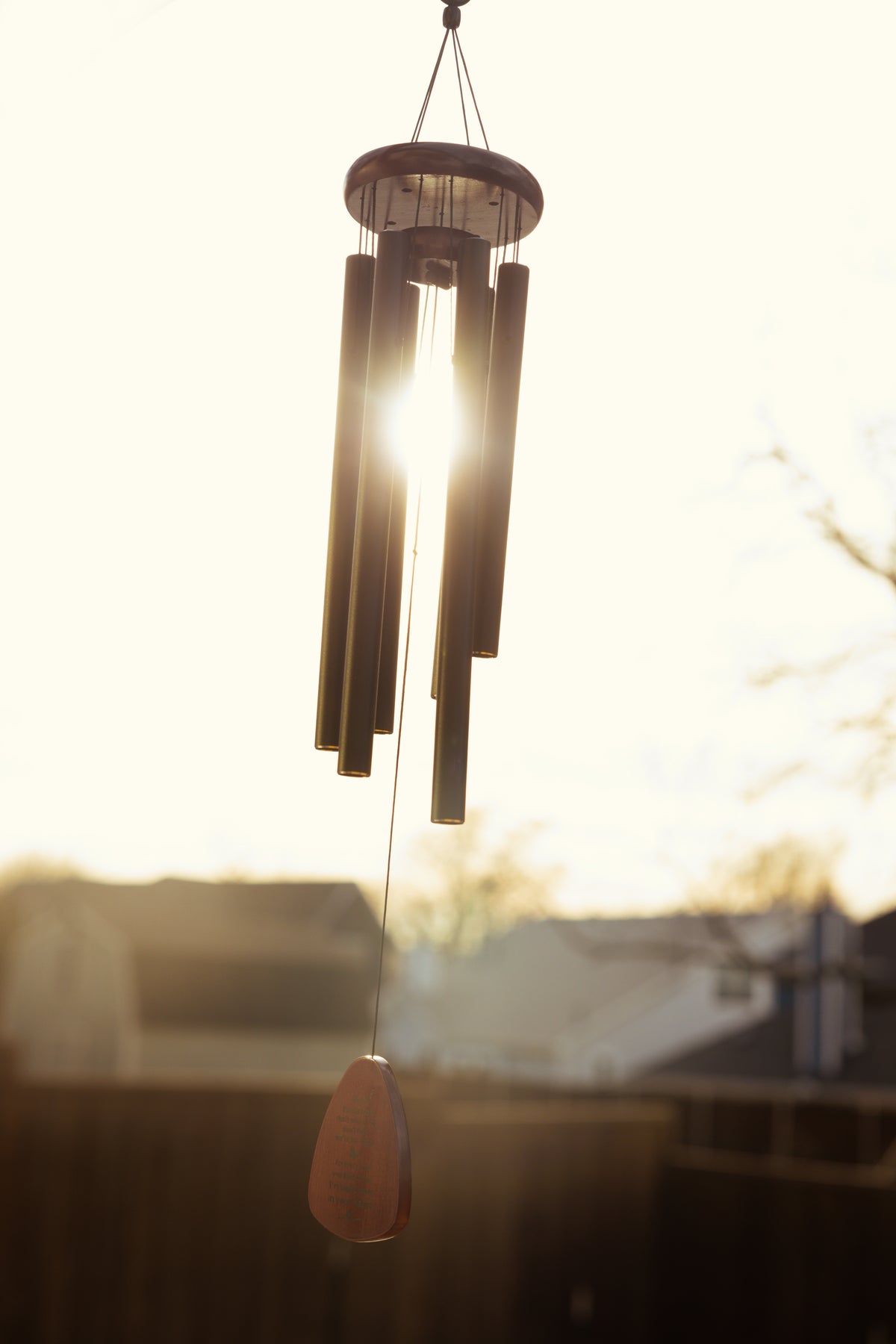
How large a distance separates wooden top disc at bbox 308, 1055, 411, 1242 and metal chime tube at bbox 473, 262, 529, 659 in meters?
0.64

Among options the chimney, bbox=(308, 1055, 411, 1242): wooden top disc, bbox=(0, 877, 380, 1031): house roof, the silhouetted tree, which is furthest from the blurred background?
bbox=(0, 877, 380, 1031): house roof

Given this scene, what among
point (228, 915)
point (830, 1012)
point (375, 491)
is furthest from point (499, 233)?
point (228, 915)

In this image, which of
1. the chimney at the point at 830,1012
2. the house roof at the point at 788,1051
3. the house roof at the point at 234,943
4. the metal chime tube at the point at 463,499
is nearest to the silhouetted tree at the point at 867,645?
the metal chime tube at the point at 463,499

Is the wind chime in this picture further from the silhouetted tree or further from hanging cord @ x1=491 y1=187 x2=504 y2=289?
the silhouetted tree

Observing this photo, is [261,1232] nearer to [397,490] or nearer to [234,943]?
→ [397,490]

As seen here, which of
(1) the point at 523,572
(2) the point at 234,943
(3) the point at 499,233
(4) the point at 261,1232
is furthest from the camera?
(2) the point at 234,943

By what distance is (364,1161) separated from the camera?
1.67 metres

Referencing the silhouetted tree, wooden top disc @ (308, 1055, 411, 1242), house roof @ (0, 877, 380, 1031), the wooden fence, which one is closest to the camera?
wooden top disc @ (308, 1055, 411, 1242)

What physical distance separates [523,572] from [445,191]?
2.35 m

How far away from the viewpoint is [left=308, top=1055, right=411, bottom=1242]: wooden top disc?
5.34ft

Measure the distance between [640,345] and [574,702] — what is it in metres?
3.09

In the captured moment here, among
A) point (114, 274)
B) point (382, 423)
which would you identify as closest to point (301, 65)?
point (114, 274)

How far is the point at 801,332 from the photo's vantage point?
330 cm

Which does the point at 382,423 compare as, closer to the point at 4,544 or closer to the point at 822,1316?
the point at 4,544
